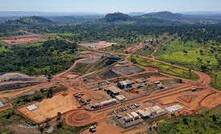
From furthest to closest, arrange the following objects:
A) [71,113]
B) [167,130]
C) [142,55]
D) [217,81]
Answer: [142,55], [217,81], [71,113], [167,130]

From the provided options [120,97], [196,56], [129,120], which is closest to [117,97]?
[120,97]

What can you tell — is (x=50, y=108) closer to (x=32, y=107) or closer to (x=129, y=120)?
(x=32, y=107)

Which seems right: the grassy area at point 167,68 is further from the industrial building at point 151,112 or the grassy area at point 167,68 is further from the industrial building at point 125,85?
the industrial building at point 151,112

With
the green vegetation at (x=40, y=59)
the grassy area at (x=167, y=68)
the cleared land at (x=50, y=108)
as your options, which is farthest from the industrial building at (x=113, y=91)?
the green vegetation at (x=40, y=59)

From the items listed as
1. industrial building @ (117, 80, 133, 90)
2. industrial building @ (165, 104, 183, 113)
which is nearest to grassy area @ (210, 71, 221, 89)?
industrial building @ (165, 104, 183, 113)

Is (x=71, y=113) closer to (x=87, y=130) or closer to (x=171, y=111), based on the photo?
(x=87, y=130)

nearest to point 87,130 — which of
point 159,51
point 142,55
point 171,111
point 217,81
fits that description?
point 171,111
